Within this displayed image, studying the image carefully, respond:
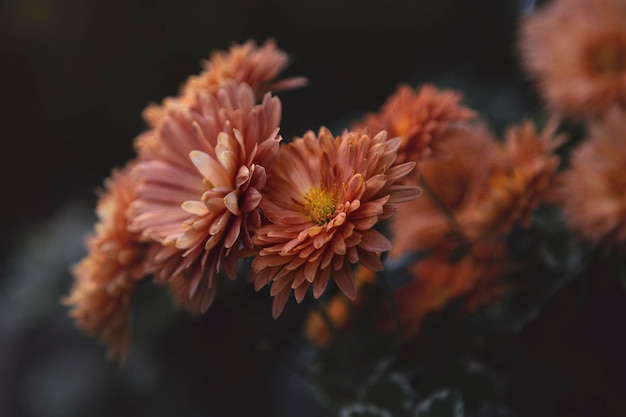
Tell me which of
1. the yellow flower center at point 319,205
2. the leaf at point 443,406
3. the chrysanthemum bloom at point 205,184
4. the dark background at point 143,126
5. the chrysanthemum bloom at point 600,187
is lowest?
the leaf at point 443,406

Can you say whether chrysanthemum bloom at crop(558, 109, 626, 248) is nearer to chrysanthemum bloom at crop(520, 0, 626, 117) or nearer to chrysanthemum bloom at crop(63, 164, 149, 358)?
chrysanthemum bloom at crop(520, 0, 626, 117)

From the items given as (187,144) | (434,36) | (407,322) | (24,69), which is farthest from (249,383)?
(24,69)

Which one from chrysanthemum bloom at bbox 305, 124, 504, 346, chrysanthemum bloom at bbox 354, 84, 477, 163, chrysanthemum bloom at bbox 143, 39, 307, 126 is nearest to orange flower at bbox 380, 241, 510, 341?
chrysanthemum bloom at bbox 305, 124, 504, 346

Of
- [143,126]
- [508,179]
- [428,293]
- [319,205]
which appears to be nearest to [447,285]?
[428,293]

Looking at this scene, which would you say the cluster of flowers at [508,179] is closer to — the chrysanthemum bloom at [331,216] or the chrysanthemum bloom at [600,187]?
the chrysanthemum bloom at [600,187]

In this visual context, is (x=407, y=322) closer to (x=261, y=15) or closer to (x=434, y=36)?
(x=434, y=36)

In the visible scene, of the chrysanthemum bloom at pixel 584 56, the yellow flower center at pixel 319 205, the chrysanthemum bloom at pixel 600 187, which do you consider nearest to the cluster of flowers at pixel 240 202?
the yellow flower center at pixel 319 205

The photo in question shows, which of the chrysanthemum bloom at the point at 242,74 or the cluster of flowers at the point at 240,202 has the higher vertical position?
the chrysanthemum bloom at the point at 242,74
